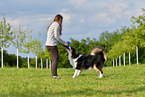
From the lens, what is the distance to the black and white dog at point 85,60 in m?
9.94

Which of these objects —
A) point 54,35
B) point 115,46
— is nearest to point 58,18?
point 54,35

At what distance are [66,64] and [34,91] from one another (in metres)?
55.9

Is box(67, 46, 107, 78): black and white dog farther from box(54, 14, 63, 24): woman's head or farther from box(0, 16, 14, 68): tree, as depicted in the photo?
box(0, 16, 14, 68): tree

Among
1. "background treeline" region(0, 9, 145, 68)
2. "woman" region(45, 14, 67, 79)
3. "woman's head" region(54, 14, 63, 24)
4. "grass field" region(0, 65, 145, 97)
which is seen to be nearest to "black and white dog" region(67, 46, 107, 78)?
"grass field" region(0, 65, 145, 97)

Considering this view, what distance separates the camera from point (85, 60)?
1015 cm

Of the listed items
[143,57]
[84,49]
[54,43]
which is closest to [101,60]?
[54,43]

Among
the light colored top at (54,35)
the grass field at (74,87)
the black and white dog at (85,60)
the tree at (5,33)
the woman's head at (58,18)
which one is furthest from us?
the tree at (5,33)

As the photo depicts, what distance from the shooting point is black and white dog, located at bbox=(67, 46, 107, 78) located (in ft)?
32.6

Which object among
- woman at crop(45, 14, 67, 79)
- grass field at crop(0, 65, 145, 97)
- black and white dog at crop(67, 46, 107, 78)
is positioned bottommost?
grass field at crop(0, 65, 145, 97)

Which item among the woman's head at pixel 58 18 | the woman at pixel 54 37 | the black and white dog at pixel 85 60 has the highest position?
the woman's head at pixel 58 18

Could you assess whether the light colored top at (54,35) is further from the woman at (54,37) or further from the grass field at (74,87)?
the grass field at (74,87)

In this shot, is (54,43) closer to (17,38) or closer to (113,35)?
(17,38)

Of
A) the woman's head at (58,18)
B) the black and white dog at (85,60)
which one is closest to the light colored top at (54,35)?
the woman's head at (58,18)

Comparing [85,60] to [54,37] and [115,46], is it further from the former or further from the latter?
[115,46]
